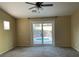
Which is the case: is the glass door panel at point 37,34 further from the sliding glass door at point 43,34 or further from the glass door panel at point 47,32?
the glass door panel at point 47,32

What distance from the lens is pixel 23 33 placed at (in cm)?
648

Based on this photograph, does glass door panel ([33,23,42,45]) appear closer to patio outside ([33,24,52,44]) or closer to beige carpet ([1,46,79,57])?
patio outside ([33,24,52,44])

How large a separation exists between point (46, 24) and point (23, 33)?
133 cm

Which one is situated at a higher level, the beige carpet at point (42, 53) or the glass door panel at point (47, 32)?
the glass door panel at point (47, 32)

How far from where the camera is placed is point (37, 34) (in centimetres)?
648

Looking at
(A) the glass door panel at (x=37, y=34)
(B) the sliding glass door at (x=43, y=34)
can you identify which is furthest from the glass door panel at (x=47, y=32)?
(A) the glass door panel at (x=37, y=34)

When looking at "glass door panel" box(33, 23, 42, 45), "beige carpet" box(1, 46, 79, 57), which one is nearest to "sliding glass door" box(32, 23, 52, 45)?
"glass door panel" box(33, 23, 42, 45)

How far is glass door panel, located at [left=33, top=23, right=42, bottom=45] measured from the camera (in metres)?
6.39

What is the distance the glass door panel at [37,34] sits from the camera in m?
6.39

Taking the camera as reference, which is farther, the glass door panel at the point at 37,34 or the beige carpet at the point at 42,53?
the glass door panel at the point at 37,34

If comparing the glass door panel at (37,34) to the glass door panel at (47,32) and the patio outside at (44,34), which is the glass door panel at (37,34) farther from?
the glass door panel at (47,32)

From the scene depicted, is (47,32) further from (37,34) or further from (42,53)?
(42,53)

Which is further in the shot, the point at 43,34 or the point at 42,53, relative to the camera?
the point at 43,34

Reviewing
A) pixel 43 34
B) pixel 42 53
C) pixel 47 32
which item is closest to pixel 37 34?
pixel 43 34
